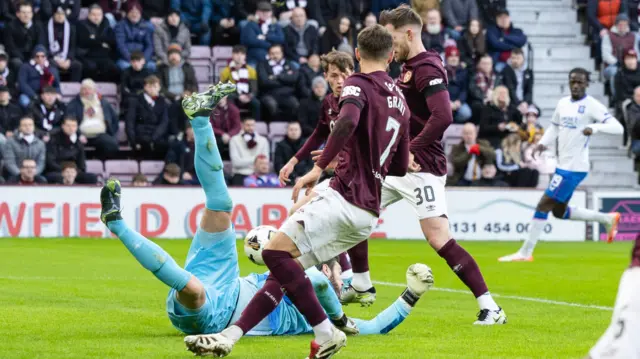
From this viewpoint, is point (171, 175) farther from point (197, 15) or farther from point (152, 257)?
point (152, 257)

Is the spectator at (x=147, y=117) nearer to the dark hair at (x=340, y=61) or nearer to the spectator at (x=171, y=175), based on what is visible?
the spectator at (x=171, y=175)

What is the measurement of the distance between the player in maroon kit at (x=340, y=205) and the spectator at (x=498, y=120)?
636 inches

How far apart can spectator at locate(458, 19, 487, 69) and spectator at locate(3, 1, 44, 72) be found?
8738mm

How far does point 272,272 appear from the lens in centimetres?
733

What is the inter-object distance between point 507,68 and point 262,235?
1643 centimetres

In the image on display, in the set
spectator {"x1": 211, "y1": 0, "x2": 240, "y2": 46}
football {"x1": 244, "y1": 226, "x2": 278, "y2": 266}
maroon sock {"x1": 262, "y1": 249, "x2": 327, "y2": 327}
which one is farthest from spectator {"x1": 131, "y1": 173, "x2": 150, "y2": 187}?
maroon sock {"x1": 262, "y1": 249, "x2": 327, "y2": 327}

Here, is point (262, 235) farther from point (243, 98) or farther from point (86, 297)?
point (243, 98)

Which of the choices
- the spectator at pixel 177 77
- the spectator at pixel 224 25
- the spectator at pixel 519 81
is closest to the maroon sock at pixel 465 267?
the spectator at pixel 177 77

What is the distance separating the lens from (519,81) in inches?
997

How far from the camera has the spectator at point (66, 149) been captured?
20.7m

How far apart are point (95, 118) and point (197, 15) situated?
13.0 ft

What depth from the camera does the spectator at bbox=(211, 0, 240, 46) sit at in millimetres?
24484

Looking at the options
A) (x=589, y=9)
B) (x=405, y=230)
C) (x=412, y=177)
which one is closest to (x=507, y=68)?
(x=589, y=9)

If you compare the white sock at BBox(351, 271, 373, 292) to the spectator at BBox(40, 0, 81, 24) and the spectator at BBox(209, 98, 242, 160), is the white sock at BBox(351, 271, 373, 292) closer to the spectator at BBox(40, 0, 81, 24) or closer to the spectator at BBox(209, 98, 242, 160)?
the spectator at BBox(209, 98, 242, 160)
